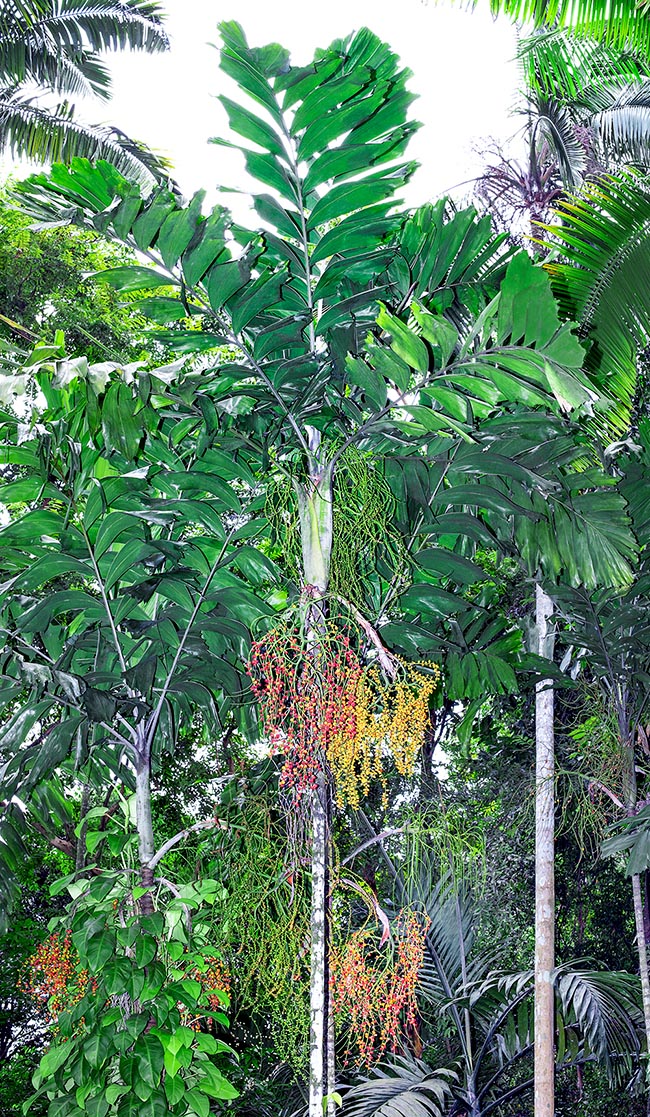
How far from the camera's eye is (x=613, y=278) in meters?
3.26

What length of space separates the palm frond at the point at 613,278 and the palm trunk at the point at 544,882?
110 cm

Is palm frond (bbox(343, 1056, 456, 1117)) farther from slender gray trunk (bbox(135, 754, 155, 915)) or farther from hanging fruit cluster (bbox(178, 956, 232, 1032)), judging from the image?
slender gray trunk (bbox(135, 754, 155, 915))

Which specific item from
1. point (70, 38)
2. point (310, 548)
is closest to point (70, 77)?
point (70, 38)

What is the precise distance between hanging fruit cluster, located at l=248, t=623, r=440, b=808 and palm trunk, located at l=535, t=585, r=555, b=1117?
75.7 inches

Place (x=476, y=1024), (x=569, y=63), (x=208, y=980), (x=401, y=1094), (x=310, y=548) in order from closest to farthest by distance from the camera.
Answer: (x=310, y=548), (x=208, y=980), (x=569, y=63), (x=401, y=1094), (x=476, y=1024)

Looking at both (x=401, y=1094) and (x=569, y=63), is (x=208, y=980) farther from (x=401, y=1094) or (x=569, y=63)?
(x=569, y=63)

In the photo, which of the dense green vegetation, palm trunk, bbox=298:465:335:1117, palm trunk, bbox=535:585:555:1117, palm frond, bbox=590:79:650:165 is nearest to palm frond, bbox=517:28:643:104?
the dense green vegetation

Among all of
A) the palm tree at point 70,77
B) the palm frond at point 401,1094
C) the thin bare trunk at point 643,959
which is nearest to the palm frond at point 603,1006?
the thin bare trunk at point 643,959

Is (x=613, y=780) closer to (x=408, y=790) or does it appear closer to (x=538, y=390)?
(x=538, y=390)

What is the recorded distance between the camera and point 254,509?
127 inches

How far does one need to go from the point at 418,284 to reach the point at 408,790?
484 cm

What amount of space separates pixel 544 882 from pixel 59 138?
256 inches

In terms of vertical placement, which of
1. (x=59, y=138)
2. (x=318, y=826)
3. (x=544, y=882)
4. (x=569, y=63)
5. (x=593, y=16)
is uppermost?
(x=59, y=138)

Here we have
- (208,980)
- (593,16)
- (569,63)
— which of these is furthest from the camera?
(569,63)
